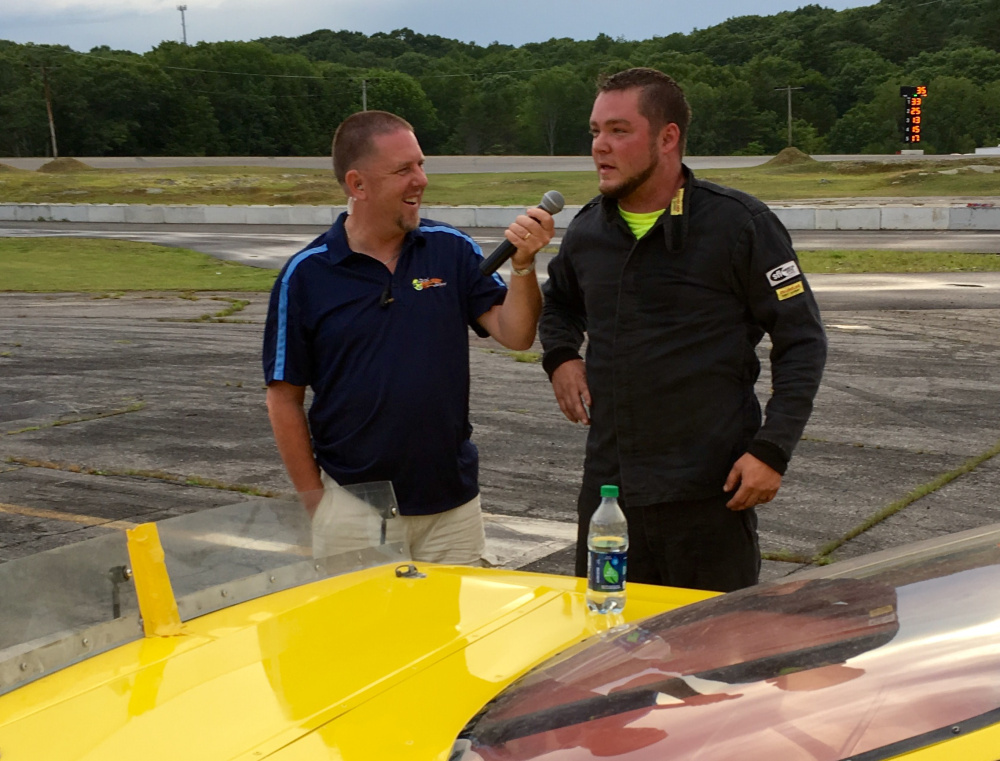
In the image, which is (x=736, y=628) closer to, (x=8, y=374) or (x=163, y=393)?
(x=163, y=393)

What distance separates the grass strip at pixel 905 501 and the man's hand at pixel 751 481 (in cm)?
269

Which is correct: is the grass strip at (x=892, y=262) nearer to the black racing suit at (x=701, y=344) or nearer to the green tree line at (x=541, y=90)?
the black racing suit at (x=701, y=344)

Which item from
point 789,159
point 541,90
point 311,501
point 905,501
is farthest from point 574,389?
point 541,90

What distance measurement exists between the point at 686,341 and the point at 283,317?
1248 millimetres

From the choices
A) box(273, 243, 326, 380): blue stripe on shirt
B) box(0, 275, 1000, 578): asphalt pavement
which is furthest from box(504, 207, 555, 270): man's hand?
box(0, 275, 1000, 578): asphalt pavement

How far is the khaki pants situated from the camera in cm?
283

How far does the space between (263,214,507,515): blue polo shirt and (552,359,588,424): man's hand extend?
304 mm

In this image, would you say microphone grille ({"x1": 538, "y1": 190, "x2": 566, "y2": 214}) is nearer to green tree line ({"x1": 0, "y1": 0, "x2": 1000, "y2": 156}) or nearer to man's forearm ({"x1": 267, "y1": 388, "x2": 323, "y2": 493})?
man's forearm ({"x1": 267, "y1": 388, "x2": 323, "y2": 493})

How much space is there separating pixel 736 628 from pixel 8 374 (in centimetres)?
1120

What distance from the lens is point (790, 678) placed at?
5.38 ft

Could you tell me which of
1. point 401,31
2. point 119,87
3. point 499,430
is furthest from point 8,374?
point 401,31

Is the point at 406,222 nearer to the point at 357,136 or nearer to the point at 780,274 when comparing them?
the point at 357,136

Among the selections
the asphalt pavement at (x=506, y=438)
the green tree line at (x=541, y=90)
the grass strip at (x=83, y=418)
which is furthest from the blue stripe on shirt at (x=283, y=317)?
the green tree line at (x=541, y=90)

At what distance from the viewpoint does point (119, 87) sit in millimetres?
90000
